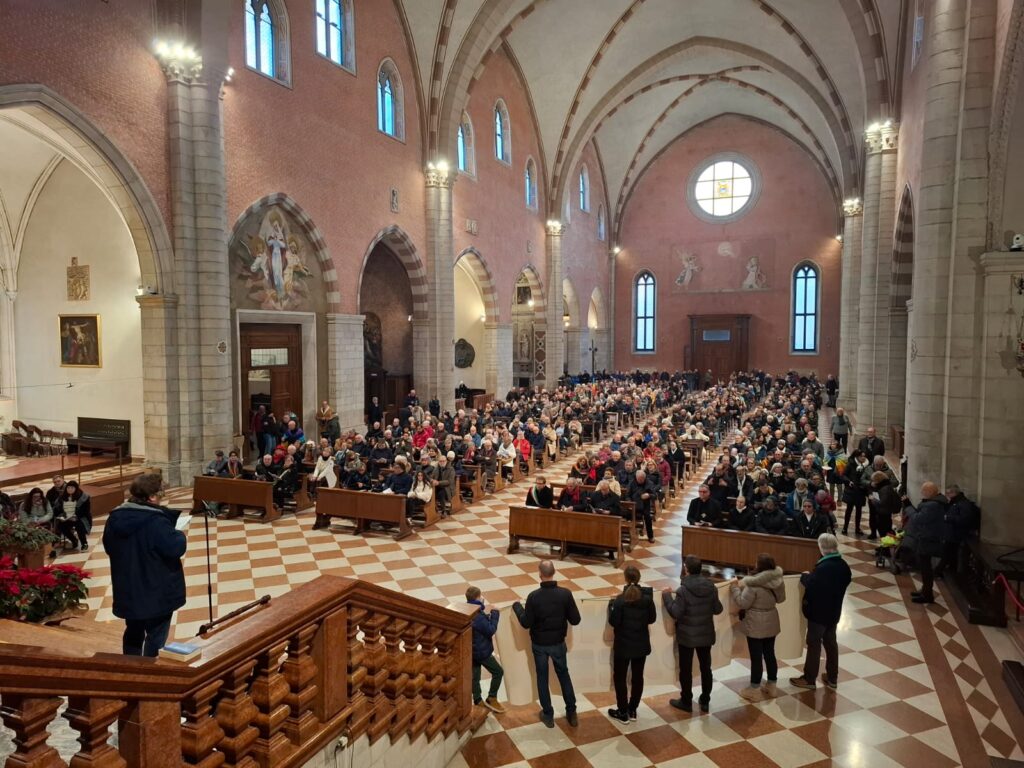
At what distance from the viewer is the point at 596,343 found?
37406mm

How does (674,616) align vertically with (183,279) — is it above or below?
below

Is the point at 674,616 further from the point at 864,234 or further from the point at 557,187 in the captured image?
the point at 557,187

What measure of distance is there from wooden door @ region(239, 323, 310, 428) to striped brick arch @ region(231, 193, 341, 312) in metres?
1.20

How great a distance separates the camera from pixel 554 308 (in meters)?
30.1

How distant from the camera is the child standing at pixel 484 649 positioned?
5215mm

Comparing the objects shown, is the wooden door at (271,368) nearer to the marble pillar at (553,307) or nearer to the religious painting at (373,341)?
the religious painting at (373,341)

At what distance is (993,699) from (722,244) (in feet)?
108

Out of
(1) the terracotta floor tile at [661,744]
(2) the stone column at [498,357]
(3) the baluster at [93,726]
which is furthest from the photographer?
(2) the stone column at [498,357]

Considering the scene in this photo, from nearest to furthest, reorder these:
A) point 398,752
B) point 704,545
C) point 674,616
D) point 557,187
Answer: point 398,752, point 674,616, point 704,545, point 557,187

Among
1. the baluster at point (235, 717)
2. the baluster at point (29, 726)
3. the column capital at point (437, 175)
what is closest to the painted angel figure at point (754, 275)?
the column capital at point (437, 175)

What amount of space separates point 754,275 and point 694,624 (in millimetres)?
32809

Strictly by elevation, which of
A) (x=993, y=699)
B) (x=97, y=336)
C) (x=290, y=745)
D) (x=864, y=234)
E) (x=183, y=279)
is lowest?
(x=993, y=699)

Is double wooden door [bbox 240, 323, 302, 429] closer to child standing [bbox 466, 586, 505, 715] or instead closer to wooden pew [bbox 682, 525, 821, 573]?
wooden pew [bbox 682, 525, 821, 573]

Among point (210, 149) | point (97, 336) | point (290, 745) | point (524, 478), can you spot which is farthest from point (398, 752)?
point (97, 336)
